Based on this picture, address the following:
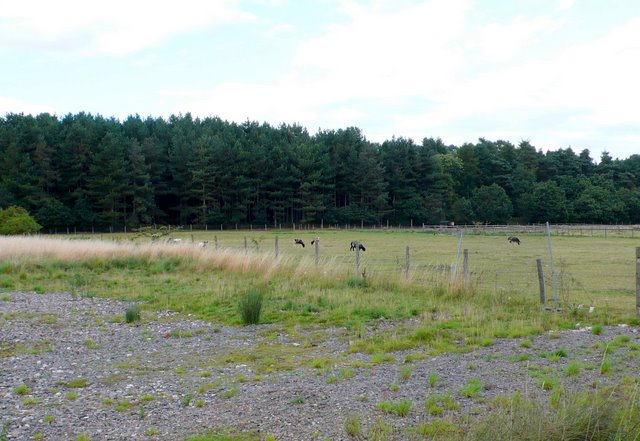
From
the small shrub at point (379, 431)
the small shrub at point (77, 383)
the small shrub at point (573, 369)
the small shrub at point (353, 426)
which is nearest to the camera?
the small shrub at point (379, 431)

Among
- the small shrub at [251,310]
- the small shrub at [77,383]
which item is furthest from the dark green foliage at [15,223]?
the small shrub at [77,383]

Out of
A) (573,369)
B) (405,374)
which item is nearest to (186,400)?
(405,374)

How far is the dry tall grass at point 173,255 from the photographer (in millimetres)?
18484

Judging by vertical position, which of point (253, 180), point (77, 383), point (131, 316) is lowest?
point (77, 383)

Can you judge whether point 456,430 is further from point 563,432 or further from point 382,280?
point 382,280

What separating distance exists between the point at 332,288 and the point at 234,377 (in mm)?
7969

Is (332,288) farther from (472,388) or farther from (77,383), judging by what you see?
(472,388)

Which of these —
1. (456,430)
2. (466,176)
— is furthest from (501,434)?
(466,176)

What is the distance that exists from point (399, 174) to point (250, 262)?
7108 cm

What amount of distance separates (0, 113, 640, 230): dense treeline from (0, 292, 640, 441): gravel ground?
6256 centimetres

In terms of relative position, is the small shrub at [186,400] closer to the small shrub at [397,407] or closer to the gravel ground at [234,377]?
the gravel ground at [234,377]

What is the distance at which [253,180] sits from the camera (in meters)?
80.6

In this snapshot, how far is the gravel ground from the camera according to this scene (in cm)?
610

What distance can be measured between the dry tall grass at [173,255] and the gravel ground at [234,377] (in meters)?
6.64
